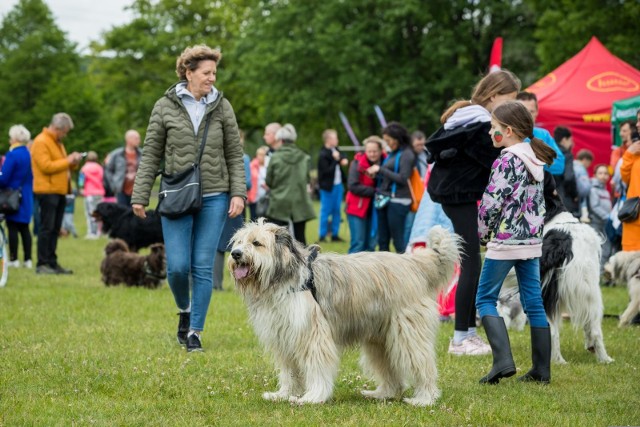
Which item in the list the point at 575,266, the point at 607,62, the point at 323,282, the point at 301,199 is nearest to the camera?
the point at 323,282

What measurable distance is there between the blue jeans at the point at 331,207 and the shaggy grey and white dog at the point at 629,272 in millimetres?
10748

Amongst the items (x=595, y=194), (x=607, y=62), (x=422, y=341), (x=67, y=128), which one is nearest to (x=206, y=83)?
(x=422, y=341)

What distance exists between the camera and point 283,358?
206 inches

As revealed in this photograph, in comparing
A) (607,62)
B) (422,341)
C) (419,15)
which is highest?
(419,15)

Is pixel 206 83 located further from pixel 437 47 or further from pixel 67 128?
pixel 437 47

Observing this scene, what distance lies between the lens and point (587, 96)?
16.0 metres

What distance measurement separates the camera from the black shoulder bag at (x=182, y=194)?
6.53 metres

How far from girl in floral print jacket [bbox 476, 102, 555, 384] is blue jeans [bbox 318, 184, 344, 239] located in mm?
12931

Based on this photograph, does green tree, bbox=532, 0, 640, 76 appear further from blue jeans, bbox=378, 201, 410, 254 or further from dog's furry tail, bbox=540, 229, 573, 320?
dog's furry tail, bbox=540, 229, 573, 320

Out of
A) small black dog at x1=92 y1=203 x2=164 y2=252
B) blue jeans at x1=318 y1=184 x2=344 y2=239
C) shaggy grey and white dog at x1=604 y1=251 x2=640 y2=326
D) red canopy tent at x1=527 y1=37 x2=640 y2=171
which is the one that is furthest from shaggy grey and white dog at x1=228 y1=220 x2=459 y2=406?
blue jeans at x1=318 y1=184 x2=344 y2=239

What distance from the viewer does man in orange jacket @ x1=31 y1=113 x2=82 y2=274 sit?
12.5 meters

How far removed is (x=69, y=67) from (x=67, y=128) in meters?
40.9

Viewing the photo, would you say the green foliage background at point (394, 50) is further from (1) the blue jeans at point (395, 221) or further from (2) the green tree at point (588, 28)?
(1) the blue jeans at point (395, 221)

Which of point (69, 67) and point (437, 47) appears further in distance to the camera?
point (69, 67)
